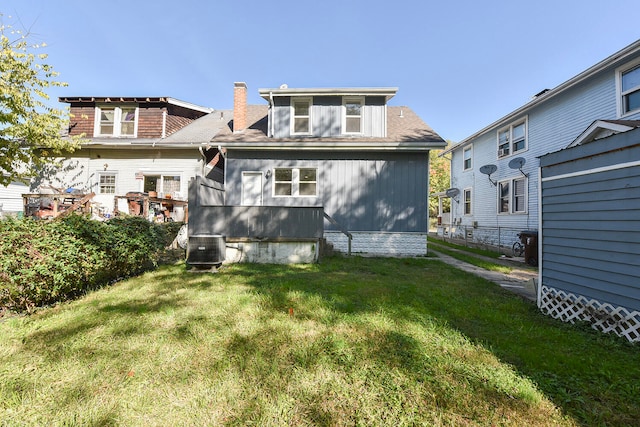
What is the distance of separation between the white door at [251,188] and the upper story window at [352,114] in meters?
4.19

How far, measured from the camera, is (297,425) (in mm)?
1796

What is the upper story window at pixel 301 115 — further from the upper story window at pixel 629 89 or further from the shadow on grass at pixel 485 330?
the upper story window at pixel 629 89

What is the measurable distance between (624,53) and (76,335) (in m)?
14.6

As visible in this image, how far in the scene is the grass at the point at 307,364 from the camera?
1910mm

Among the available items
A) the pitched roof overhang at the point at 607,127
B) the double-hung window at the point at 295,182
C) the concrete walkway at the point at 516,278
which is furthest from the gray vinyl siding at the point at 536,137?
the double-hung window at the point at 295,182

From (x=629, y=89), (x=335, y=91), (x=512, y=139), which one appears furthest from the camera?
(x=512, y=139)

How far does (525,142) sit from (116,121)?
67.5ft

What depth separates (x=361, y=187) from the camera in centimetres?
991

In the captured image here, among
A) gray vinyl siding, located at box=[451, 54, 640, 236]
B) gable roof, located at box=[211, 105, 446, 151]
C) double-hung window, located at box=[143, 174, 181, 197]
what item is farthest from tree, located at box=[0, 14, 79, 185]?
gray vinyl siding, located at box=[451, 54, 640, 236]

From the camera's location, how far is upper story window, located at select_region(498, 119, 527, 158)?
40.6ft

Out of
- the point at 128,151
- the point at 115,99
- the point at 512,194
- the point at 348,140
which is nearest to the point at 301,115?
the point at 348,140

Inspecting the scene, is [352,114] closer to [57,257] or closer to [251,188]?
[251,188]

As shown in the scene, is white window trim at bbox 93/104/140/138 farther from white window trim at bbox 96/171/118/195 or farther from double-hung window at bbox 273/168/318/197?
double-hung window at bbox 273/168/318/197

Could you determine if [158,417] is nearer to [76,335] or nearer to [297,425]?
[297,425]
